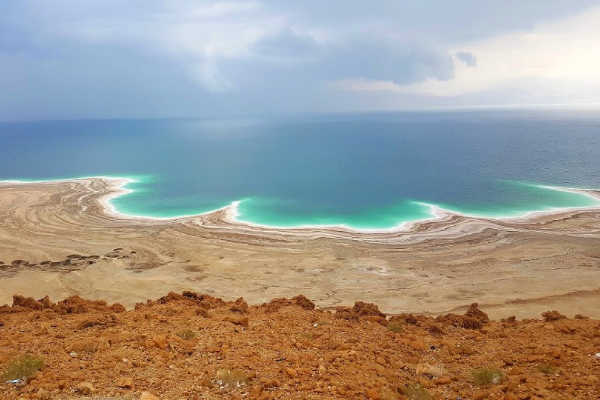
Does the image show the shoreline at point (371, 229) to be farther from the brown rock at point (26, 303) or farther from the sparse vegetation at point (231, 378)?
the sparse vegetation at point (231, 378)

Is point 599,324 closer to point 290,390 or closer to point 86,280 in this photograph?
point 290,390

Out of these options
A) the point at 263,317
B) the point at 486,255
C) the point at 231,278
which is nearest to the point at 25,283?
the point at 231,278

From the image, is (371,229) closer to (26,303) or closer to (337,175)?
(26,303)

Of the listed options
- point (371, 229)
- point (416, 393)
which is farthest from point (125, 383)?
point (371, 229)

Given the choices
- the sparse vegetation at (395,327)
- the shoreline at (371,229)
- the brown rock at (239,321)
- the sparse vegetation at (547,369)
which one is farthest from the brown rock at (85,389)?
the shoreline at (371,229)

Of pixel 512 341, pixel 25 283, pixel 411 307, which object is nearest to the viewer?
pixel 512 341

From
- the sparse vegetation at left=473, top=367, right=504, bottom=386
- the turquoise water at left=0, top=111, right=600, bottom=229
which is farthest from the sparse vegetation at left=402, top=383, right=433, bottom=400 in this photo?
the turquoise water at left=0, top=111, right=600, bottom=229
